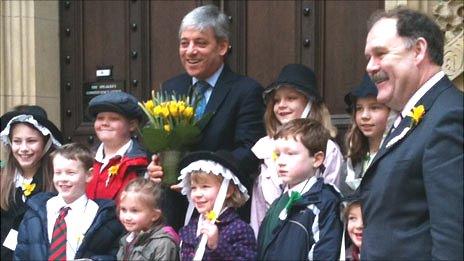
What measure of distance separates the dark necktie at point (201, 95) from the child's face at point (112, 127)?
47 cm

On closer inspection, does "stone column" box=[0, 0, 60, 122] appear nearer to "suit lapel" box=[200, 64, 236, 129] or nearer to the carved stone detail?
"suit lapel" box=[200, 64, 236, 129]

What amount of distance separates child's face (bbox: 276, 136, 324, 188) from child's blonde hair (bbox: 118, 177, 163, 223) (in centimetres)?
64

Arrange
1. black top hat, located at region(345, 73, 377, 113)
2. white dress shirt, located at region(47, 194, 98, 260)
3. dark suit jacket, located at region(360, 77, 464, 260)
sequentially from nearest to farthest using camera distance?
dark suit jacket, located at region(360, 77, 464, 260)
black top hat, located at region(345, 73, 377, 113)
white dress shirt, located at region(47, 194, 98, 260)

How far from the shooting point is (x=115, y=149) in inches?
197

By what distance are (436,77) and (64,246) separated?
2545 mm

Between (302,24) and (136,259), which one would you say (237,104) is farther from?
(302,24)

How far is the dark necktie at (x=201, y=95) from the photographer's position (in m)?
4.75

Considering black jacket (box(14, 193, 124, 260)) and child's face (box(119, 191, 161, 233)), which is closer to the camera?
child's face (box(119, 191, 161, 233))

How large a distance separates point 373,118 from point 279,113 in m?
0.48

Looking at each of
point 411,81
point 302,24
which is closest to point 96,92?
point 302,24

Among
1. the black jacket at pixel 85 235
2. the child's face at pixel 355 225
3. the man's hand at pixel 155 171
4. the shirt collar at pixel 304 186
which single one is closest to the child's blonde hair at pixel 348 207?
the child's face at pixel 355 225

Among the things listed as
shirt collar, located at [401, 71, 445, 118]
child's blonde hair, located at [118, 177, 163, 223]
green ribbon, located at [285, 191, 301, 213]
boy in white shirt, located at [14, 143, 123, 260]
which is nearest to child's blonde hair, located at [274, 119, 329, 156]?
green ribbon, located at [285, 191, 301, 213]

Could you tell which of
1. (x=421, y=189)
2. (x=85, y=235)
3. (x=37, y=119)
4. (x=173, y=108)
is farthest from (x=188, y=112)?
(x=421, y=189)

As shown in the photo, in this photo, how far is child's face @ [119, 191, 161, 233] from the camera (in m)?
4.48
